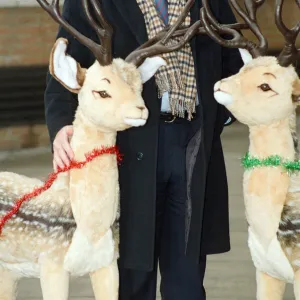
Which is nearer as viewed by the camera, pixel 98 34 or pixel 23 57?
pixel 98 34

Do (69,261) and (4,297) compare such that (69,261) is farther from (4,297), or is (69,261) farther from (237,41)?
(237,41)

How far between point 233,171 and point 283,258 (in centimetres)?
323

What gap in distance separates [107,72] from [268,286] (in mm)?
750

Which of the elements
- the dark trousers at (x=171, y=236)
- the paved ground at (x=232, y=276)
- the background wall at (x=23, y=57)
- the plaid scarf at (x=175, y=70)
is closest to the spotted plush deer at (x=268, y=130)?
the plaid scarf at (x=175, y=70)

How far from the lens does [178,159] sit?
6.93 feet

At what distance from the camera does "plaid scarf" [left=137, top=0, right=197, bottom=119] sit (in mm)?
2021

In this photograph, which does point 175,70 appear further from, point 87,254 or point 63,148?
point 87,254

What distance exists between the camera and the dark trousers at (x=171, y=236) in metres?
2.11

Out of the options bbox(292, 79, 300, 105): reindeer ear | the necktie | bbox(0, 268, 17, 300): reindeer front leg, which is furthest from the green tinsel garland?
bbox(0, 268, 17, 300): reindeer front leg

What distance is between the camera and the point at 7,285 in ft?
7.23

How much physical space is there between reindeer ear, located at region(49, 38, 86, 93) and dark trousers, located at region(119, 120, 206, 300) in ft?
1.03

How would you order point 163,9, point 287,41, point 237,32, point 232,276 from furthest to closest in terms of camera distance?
point 232,276 → point 163,9 → point 237,32 → point 287,41

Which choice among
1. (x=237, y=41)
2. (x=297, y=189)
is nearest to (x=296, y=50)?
(x=237, y=41)

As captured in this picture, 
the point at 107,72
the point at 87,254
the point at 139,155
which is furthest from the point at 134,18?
the point at 87,254
